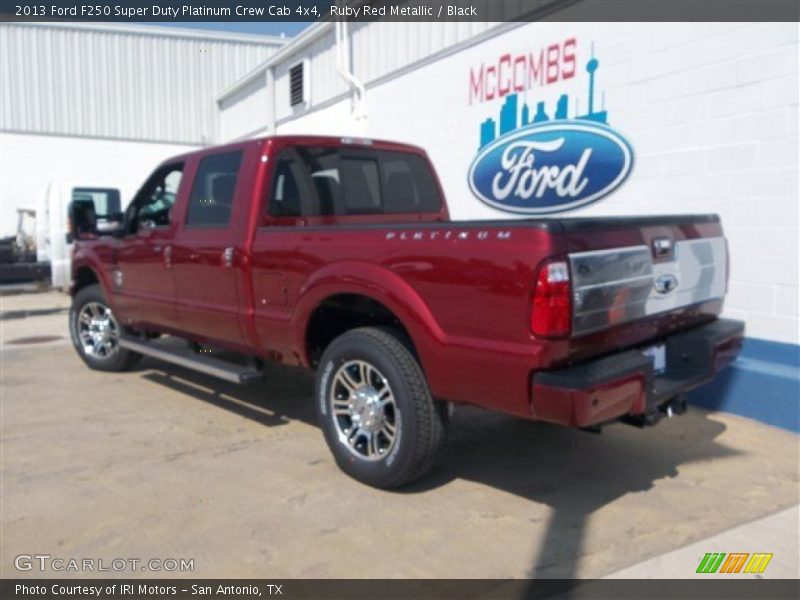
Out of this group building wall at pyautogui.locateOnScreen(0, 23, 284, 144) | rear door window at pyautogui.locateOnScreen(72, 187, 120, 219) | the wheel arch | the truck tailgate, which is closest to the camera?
the truck tailgate

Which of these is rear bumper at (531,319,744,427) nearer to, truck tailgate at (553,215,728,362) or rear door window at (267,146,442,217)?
truck tailgate at (553,215,728,362)

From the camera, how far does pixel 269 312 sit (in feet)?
15.0

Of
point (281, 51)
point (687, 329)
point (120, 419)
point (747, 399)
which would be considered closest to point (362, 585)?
point (687, 329)

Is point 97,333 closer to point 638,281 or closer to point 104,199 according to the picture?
point 638,281

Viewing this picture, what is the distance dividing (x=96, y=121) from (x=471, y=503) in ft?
64.9

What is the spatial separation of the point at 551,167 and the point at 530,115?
2.20 ft

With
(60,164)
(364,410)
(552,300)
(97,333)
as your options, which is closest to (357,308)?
(364,410)

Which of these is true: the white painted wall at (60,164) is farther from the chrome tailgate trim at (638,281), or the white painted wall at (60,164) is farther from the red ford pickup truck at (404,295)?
the chrome tailgate trim at (638,281)

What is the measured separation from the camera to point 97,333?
6.94m

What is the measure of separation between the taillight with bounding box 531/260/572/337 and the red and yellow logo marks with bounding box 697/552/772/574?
1.25 m

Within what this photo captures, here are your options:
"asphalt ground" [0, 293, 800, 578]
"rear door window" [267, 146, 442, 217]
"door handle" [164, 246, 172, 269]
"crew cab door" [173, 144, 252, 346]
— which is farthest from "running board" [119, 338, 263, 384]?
"rear door window" [267, 146, 442, 217]

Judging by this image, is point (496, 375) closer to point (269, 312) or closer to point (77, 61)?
point (269, 312)

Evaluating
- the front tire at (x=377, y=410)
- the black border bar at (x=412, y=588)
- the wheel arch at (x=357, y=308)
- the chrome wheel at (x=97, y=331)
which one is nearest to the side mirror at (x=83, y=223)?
the chrome wheel at (x=97, y=331)

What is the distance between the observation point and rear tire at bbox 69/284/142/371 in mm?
6754
